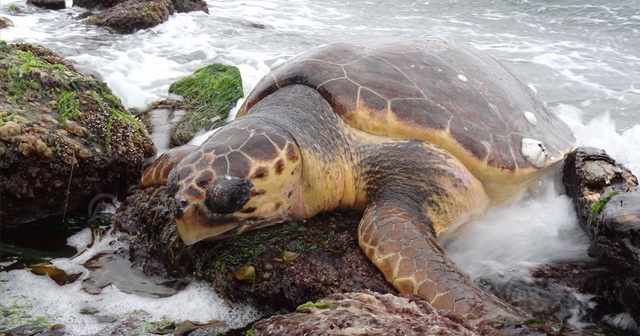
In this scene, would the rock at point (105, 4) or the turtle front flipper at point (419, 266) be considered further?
the rock at point (105, 4)

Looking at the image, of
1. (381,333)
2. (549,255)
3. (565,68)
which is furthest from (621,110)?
(381,333)

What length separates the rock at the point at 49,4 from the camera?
1028cm

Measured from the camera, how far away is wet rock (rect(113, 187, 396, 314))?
2367mm

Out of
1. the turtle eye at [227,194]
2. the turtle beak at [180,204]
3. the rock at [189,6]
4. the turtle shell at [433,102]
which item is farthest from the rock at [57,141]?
the rock at [189,6]

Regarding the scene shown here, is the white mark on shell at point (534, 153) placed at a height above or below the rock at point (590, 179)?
above

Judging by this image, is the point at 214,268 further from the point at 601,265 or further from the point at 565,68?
the point at 565,68

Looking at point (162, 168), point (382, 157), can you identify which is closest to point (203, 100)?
point (162, 168)

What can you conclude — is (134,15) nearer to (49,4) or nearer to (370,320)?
(49,4)

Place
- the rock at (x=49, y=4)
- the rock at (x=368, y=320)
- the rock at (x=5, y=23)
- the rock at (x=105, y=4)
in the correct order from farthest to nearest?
the rock at (x=105, y=4), the rock at (x=49, y=4), the rock at (x=5, y=23), the rock at (x=368, y=320)

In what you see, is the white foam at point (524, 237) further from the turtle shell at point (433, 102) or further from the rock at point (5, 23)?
the rock at point (5, 23)

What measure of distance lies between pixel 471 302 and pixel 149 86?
490 cm

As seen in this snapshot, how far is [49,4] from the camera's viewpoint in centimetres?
1029

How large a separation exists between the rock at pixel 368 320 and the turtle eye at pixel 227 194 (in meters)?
0.71

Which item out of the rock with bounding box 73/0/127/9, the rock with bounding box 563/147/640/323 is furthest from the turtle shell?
the rock with bounding box 73/0/127/9
